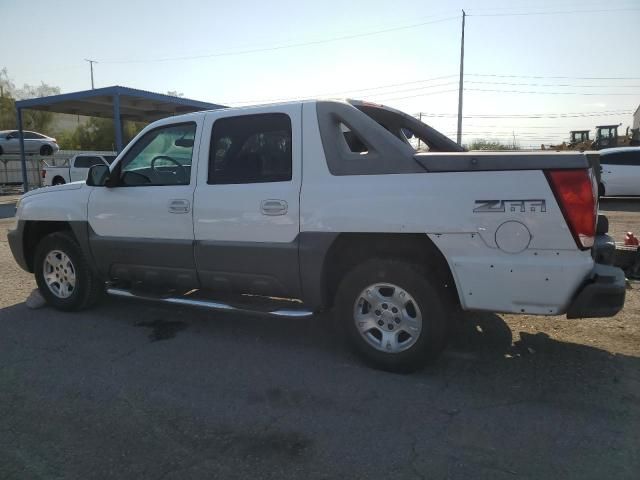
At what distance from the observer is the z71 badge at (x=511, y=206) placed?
125 inches

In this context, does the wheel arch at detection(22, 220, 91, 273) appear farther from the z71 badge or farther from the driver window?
the z71 badge

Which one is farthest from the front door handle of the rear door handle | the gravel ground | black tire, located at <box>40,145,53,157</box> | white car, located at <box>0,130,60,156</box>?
black tire, located at <box>40,145,53,157</box>

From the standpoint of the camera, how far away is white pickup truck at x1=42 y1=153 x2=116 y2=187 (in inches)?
837

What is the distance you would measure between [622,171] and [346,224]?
556 inches

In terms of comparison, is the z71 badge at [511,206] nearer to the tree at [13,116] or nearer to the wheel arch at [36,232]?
the wheel arch at [36,232]

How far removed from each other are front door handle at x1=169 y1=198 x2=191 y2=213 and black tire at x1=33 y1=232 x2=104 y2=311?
1432 mm

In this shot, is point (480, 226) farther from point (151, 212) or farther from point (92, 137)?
point (92, 137)

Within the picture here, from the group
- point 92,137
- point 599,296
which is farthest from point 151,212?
point 92,137

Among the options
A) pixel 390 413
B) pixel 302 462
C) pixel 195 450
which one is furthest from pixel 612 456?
pixel 195 450

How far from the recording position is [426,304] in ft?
11.7

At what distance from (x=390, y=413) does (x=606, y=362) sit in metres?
1.90

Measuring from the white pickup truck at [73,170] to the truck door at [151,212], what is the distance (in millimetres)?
17615

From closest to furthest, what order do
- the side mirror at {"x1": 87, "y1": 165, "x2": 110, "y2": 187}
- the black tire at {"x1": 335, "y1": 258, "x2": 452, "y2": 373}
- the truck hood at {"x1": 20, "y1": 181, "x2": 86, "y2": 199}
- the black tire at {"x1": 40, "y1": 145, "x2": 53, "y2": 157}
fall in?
the black tire at {"x1": 335, "y1": 258, "x2": 452, "y2": 373} < the side mirror at {"x1": 87, "y1": 165, "x2": 110, "y2": 187} < the truck hood at {"x1": 20, "y1": 181, "x2": 86, "y2": 199} < the black tire at {"x1": 40, "y1": 145, "x2": 53, "y2": 157}

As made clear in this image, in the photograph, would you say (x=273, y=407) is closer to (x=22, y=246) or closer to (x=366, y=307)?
(x=366, y=307)
